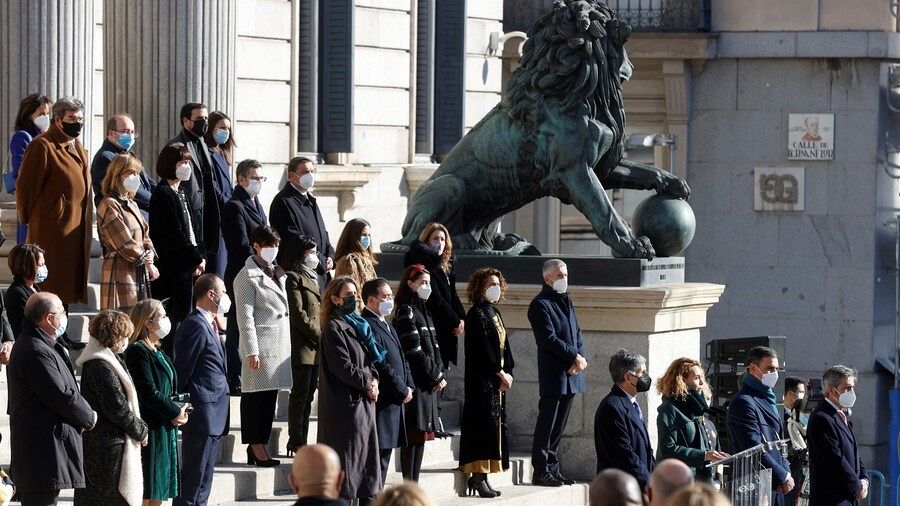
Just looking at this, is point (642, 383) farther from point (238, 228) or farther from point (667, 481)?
point (667, 481)

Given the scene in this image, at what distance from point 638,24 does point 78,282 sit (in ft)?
51.2

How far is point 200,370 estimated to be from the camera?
483 inches

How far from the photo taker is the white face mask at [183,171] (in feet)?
44.8

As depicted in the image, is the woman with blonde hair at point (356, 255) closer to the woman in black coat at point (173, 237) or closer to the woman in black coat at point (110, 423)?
the woman in black coat at point (173, 237)

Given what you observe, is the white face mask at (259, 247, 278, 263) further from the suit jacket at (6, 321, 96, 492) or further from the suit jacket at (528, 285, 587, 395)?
Result: the suit jacket at (6, 321, 96, 492)

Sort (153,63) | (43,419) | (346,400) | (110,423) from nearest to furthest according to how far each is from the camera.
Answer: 1. (43,419)
2. (110,423)
3. (346,400)
4. (153,63)

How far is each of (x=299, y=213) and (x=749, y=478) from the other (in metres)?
3.30

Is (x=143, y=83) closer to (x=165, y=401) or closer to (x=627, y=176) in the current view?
→ (x=627, y=176)

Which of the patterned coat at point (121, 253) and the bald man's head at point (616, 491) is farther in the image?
the patterned coat at point (121, 253)

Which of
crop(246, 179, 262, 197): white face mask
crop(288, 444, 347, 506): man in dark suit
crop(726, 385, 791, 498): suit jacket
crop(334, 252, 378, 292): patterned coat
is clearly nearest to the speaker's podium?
crop(726, 385, 791, 498): suit jacket

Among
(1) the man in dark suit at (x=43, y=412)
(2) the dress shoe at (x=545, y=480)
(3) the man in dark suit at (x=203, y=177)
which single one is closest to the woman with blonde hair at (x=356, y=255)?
(3) the man in dark suit at (x=203, y=177)

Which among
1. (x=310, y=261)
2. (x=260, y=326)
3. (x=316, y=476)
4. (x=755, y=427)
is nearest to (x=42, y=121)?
(x=310, y=261)

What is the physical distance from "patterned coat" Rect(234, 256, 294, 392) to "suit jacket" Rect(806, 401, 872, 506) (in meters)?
3.22

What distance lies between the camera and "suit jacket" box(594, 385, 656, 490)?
1306 cm
